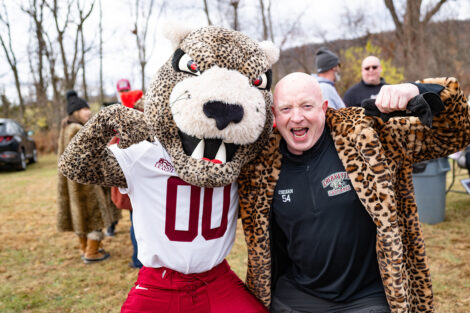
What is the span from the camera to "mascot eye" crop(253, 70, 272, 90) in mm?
2027

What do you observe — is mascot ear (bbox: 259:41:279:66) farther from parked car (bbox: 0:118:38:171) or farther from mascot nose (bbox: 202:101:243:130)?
→ parked car (bbox: 0:118:38:171)

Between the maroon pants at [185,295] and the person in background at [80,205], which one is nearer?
the maroon pants at [185,295]

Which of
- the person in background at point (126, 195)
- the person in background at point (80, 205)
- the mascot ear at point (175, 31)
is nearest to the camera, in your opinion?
the mascot ear at point (175, 31)

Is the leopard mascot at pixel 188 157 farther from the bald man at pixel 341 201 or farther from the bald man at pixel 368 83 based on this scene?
the bald man at pixel 368 83

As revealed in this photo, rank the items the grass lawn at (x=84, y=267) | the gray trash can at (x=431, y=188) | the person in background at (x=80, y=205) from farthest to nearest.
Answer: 1. the gray trash can at (x=431, y=188)
2. the person in background at (x=80, y=205)
3. the grass lawn at (x=84, y=267)

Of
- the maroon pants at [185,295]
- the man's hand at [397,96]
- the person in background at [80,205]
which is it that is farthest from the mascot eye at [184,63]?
the person in background at [80,205]

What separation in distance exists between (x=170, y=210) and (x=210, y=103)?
694 millimetres

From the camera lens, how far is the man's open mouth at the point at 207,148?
194cm

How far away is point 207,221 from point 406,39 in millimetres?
12208

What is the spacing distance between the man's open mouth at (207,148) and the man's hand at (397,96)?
0.76 metres

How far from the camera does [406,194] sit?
2.11 meters

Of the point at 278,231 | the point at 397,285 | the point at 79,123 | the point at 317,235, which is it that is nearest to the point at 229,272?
the point at 278,231

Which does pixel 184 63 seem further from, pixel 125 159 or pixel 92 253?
pixel 92 253

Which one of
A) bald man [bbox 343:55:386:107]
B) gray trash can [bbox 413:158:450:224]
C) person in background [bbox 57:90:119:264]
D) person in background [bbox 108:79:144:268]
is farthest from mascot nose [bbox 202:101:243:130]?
bald man [bbox 343:55:386:107]
